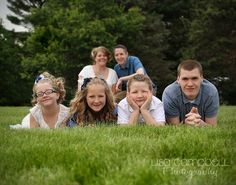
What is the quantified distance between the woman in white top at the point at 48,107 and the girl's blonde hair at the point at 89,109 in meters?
0.31

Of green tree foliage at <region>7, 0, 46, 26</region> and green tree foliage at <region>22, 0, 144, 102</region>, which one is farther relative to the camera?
green tree foliage at <region>7, 0, 46, 26</region>

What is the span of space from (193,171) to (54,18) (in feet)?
110

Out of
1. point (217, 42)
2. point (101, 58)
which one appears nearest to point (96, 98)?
point (101, 58)

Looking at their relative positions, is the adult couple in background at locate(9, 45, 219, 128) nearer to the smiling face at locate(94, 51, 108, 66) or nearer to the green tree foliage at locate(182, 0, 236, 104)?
the smiling face at locate(94, 51, 108, 66)

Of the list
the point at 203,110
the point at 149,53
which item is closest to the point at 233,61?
the point at 149,53

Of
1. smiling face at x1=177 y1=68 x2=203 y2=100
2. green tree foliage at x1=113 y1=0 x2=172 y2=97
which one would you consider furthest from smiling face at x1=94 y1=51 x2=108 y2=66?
green tree foliage at x1=113 y1=0 x2=172 y2=97

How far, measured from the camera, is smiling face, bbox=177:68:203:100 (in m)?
6.96

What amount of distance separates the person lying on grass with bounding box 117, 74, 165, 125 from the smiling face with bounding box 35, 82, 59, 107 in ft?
3.59

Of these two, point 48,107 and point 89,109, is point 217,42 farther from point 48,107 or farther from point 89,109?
point 48,107

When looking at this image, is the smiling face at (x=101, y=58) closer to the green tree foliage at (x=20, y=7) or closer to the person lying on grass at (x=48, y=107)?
the person lying on grass at (x=48, y=107)

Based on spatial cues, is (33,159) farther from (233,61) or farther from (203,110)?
(233,61)

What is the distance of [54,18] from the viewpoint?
35688mm

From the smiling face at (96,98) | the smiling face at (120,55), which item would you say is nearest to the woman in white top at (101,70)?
the smiling face at (120,55)

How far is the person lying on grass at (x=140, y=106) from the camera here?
6914 millimetres
